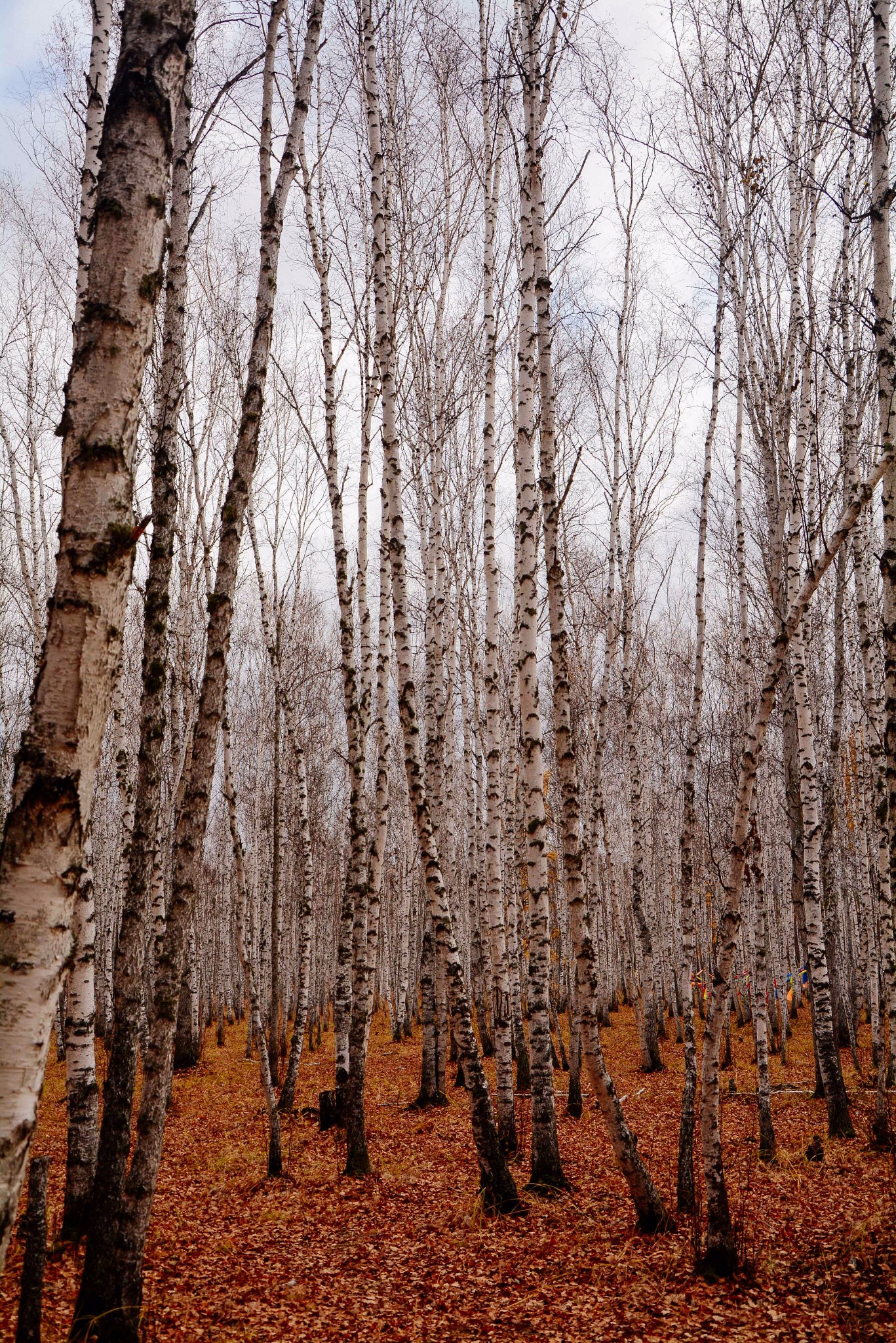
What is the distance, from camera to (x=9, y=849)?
1.77 meters

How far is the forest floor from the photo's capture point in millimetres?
4387

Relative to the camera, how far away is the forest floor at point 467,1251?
4.39 m

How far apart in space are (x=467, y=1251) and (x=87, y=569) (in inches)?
221

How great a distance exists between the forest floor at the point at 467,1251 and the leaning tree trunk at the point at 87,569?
3745mm

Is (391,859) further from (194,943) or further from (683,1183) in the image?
(683,1183)

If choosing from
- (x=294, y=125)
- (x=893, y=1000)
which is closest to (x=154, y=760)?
(x=294, y=125)

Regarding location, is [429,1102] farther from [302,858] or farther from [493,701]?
[493,701]

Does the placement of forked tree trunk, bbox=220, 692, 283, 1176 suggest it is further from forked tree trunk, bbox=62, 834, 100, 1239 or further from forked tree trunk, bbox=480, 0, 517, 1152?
forked tree trunk, bbox=480, 0, 517, 1152

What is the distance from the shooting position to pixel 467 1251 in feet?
18.2

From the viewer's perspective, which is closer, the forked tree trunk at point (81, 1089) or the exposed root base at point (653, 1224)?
the forked tree trunk at point (81, 1089)

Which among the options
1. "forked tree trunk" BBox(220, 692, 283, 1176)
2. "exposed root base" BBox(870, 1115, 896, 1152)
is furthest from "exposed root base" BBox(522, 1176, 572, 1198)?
"exposed root base" BBox(870, 1115, 896, 1152)

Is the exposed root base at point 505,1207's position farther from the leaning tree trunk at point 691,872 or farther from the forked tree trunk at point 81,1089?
the forked tree trunk at point 81,1089

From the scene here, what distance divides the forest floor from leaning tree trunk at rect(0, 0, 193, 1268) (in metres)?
3.75

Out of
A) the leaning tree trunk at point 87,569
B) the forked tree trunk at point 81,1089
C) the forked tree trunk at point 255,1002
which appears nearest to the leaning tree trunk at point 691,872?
the forked tree trunk at point 255,1002
